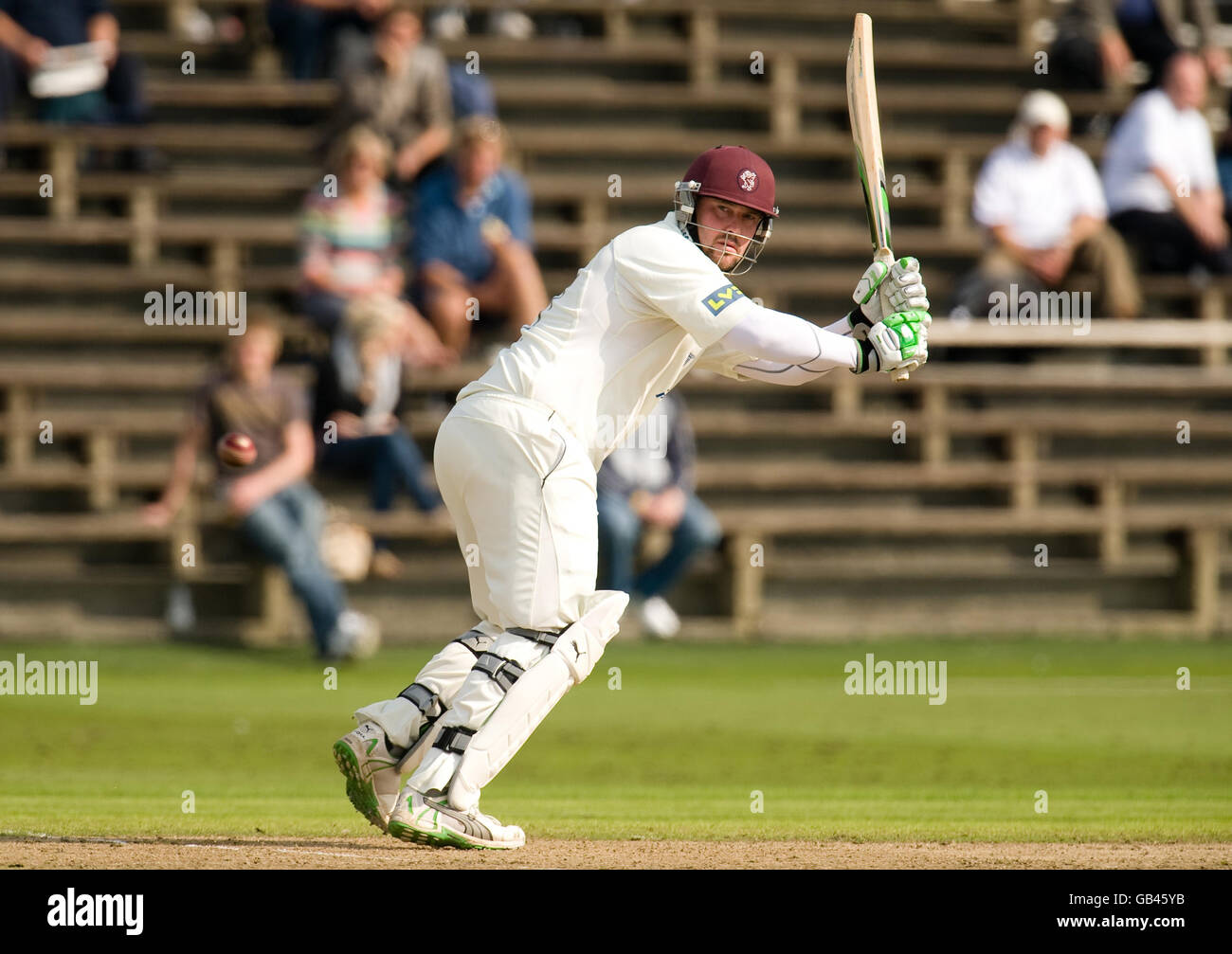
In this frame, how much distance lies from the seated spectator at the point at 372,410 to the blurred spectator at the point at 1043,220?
4.62 m

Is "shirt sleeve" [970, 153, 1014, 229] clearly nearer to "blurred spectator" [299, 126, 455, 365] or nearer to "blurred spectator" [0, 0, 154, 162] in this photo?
"blurred spectator" [299, 126, 455, 365]

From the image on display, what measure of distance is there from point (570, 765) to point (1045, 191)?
7702mm

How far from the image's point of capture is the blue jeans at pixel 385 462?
12656mm

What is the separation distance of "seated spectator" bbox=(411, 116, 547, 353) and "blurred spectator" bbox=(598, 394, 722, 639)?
1.46 meters

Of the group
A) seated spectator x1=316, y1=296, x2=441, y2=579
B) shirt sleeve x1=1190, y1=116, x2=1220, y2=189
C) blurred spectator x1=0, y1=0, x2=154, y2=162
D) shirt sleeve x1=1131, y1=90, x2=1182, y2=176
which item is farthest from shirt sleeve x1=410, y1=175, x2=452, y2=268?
shirt sleeve x1=1190, y1=116, x2=1220, y2=189

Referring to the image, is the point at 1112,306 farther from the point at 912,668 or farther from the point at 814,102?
the point at 912,668

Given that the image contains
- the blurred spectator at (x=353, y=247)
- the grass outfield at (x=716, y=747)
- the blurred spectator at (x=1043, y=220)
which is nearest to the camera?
the grass outfield at (x=716, y=747)

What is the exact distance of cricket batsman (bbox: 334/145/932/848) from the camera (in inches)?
235

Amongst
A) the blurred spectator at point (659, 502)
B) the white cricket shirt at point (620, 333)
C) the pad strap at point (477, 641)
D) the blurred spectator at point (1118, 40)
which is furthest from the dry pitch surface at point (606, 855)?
the blurred spectator at point (1118, 40)

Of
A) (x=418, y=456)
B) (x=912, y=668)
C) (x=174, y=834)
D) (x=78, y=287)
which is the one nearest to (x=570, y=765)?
(x=174, y=834)

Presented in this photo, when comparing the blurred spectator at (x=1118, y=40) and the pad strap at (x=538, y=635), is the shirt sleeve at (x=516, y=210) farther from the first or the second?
the pad strap at (x=538, y=635)

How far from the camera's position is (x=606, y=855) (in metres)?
6.00

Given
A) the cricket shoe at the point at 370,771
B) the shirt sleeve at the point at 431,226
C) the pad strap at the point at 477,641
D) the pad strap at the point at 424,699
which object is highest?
the shirt sleeve at the point at 431,226
